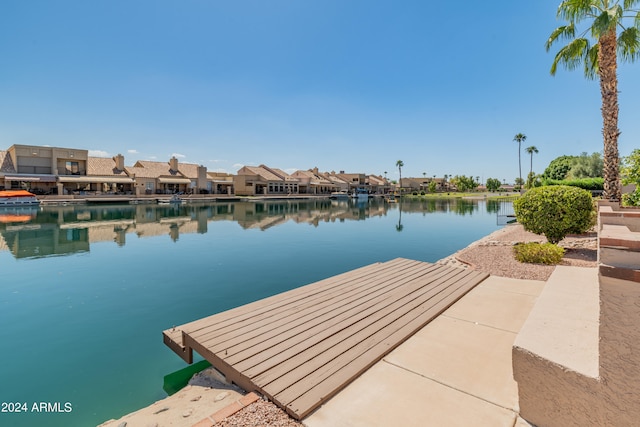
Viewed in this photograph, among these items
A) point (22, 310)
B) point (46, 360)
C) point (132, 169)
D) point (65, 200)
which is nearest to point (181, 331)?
point (46, 360)

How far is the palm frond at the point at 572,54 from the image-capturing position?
12508 millimetres

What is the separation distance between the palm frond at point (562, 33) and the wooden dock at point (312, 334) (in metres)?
11.9

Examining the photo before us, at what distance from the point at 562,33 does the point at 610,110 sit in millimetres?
3791

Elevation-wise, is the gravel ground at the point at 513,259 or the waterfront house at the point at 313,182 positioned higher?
the waterfront house at the point at 313,182

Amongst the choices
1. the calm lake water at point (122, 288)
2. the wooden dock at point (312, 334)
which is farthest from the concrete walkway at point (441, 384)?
the calm lake water at point (122, 288)

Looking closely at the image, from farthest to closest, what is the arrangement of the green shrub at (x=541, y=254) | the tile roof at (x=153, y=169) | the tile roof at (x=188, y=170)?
the tile roof at (x=188, y=170) → the tile roof at (x=153, y=169) → the green shrub at (x=541, y=254)

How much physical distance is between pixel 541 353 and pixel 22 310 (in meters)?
10.3

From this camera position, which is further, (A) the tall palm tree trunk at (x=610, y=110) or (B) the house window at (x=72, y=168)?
(B) the house window at (x=72, y=168)

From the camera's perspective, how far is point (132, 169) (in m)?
49.4

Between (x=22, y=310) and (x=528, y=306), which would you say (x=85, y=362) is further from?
(x=528, y=306)

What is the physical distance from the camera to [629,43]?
11.5 m

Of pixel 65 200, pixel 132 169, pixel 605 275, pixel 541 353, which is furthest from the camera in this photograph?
pixel 132 169

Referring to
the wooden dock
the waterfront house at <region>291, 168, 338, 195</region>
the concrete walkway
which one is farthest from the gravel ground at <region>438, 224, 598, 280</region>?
the waterfront house at <region>291, 168, 338, 195</region>

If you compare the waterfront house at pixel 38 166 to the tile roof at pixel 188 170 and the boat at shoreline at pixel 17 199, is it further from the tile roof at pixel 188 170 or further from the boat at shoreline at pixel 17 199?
the tile roof at pixel 188 170
